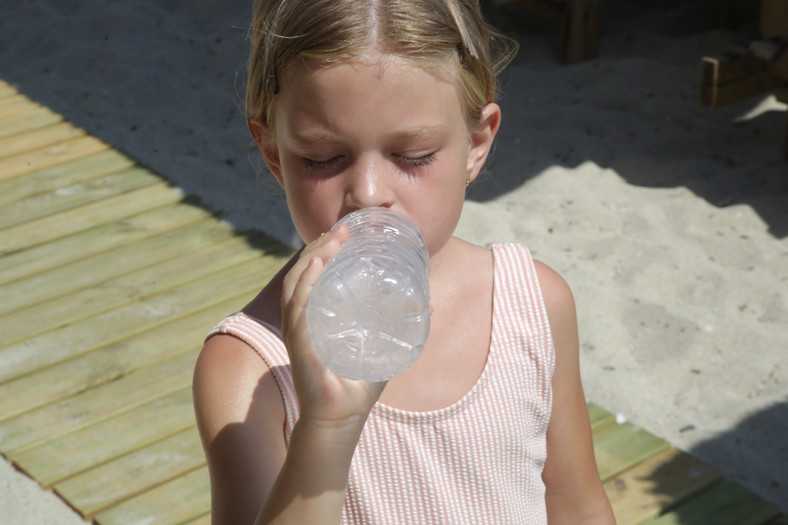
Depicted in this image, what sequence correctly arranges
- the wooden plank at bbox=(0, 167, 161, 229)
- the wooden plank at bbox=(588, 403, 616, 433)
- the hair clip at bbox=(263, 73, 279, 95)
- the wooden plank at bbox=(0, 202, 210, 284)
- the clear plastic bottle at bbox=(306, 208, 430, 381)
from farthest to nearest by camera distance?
the wooden plank at bbox=(0, 167, 161, 229) < the wooden plank at bbox=(0, 202, 210, 284) < the wooden plank at bbox=(588, 403, 616, 433) < the hair clip at bbox=(263, 73, 279, 95) < the clear plastic bottle at bbox=(306, 208, 430, 381)

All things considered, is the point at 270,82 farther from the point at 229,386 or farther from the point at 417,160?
the point at 229,386

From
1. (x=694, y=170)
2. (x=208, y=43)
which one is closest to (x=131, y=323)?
(x=694, y=170)

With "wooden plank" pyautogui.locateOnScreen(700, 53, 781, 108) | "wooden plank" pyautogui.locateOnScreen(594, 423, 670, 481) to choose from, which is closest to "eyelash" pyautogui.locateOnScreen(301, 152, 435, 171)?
"wooden plank" pyautogui.locateOnScreen(594, 423, 670, 481)

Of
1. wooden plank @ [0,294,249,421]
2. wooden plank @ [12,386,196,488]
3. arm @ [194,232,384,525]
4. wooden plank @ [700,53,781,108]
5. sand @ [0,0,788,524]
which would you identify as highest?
arm @ [194,232,384,525]

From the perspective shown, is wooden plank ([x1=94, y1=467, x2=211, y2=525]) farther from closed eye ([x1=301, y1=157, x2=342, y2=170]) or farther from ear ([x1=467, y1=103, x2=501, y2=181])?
closed eye ([x1=301, y1=157, x2=342, y2=170])

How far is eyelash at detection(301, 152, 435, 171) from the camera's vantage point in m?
1.60

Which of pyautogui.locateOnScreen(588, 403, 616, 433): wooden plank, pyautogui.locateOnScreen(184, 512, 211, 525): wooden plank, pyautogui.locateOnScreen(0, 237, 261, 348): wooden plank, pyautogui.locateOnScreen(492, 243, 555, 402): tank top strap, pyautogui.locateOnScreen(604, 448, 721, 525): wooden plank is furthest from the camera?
pyautogui.locateOnScreen(0, 237, 261, 348): wooden plank

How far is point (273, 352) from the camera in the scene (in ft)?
5.66

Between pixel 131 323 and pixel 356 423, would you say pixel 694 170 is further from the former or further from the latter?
pixel 356 423

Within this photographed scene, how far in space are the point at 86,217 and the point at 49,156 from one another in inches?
29.0

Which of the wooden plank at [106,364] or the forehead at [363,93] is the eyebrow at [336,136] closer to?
the forehead at [363,93]

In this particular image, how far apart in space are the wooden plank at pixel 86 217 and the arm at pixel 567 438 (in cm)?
316

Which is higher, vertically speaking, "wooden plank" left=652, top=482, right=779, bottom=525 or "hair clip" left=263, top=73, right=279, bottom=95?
"hair clip" left=263, top=73, right=279, bottom=95

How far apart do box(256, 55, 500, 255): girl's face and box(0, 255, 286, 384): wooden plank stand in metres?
2.40
